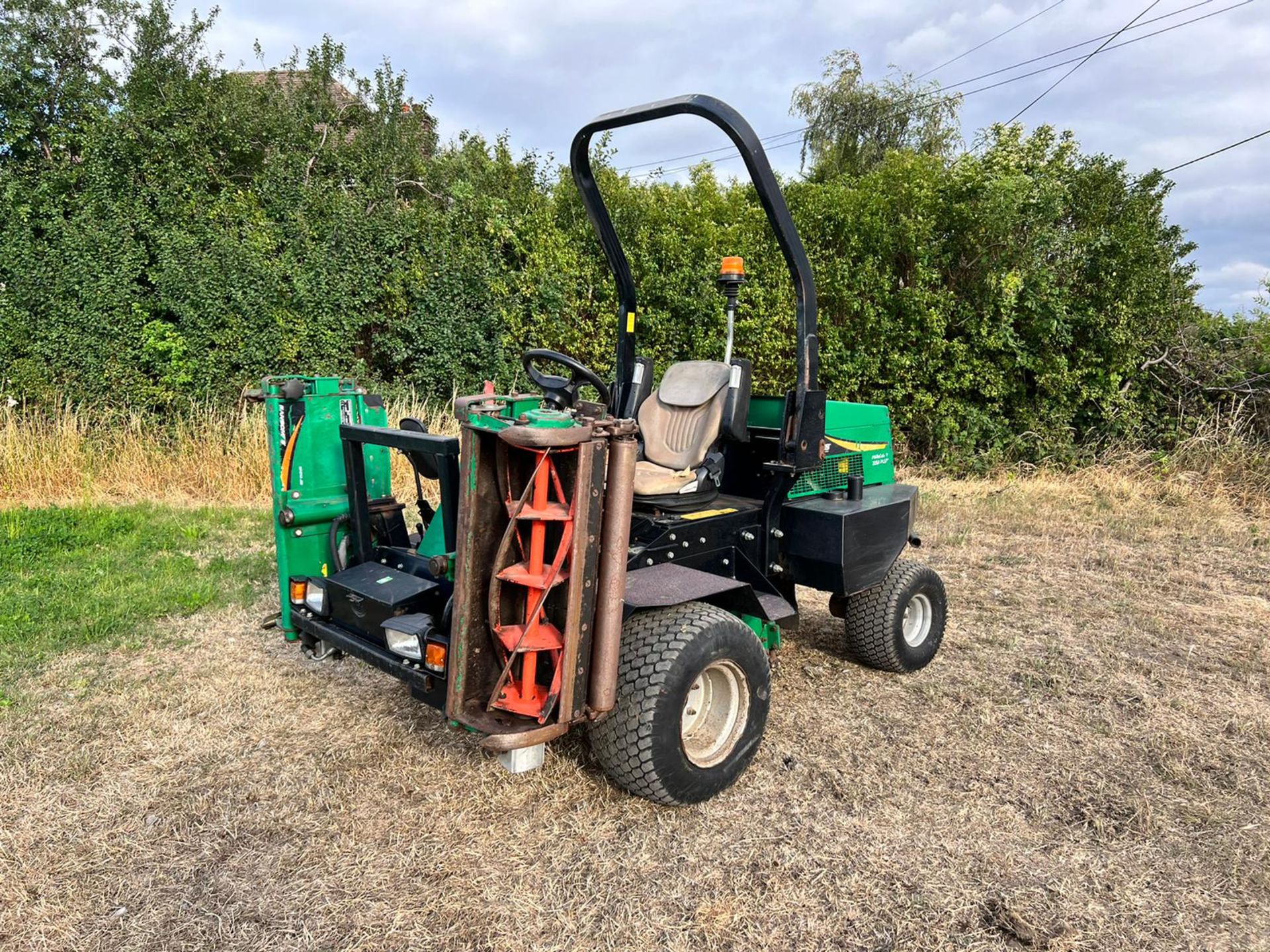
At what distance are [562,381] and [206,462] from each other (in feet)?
18.8

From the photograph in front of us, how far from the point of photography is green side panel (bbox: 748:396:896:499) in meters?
3.83

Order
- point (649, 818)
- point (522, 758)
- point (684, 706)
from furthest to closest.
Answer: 1. point (649, 818)
2. point (684, 706)
3. point (522, 758)

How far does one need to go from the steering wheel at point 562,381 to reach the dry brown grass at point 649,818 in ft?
4.40

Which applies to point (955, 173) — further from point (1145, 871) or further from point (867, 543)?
point (1145, 871)

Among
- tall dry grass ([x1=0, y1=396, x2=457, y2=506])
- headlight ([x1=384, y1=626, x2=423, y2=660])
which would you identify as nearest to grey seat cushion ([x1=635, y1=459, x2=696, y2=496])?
headlight ([x1=384, y1=626, x2=423, y2=660])

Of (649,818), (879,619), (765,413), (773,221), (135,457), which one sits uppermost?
A: (773,221)

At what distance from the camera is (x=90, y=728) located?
3.24 metres

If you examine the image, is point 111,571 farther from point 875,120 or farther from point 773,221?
point 875,120

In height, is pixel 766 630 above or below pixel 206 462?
above

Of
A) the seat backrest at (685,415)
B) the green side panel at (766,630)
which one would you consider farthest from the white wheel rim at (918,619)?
the seat backrest at (685,415)

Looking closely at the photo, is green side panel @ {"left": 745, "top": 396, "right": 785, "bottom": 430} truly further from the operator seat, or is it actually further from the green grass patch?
the green grass patch

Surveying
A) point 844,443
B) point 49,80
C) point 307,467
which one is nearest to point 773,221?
point 844,443

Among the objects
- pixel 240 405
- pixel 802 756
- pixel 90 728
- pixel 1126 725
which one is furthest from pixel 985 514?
pixel 240 405

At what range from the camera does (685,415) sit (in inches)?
150
